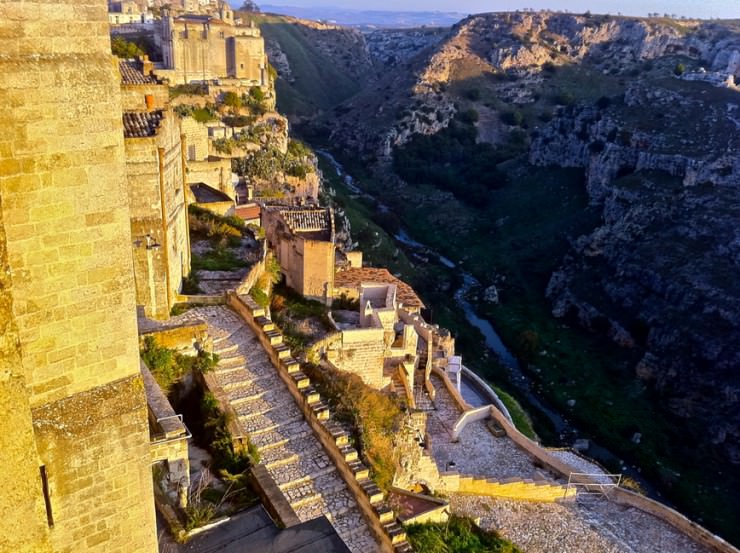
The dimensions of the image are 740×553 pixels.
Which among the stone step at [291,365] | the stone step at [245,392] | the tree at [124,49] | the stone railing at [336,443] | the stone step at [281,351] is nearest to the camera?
the stone railing at [336,443]

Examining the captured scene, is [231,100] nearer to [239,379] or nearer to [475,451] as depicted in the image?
[475,451]

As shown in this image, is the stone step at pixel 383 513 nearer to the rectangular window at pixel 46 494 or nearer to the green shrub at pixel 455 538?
the green shrub at pixel 455 538

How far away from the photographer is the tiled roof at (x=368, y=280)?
20.6m

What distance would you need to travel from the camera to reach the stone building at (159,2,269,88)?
4178 centimetres

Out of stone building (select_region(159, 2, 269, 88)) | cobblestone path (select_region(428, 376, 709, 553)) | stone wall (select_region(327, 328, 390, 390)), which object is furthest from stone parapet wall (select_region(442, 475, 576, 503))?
stone building (select_region(159, 2, 269, 88))

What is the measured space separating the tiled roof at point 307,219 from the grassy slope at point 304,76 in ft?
183

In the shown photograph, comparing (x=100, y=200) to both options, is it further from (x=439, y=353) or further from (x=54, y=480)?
(x=439, y=353)

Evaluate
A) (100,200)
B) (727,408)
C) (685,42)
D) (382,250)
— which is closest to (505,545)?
(100,200)

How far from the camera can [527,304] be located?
38312mm

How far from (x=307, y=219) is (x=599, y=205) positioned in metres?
31.4

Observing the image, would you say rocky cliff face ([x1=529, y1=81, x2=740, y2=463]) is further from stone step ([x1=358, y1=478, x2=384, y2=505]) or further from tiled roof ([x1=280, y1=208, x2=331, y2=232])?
stone step ([x1=358, y1=478, x2=384, y2=505])

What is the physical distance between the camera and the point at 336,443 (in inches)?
437

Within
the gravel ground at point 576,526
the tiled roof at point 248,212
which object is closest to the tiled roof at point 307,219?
the tiled roof at point 248,212

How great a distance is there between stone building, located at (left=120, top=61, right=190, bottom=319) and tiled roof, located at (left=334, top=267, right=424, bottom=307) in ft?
24.1
